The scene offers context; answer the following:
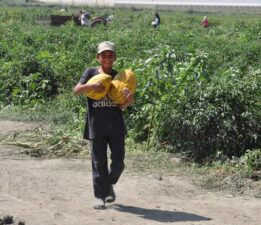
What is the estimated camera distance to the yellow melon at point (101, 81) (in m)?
6.26

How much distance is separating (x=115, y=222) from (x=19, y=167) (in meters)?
2.41

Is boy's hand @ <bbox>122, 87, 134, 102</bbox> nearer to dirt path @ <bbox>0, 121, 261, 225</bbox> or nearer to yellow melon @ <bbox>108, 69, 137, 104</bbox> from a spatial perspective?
yellow melon @ <bbox>108, 69, 137, 104</bbox>

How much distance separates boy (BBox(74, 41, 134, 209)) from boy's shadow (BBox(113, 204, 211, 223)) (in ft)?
0.62

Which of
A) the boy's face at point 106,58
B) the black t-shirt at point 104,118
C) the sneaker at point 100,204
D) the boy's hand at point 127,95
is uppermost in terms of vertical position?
the boy's face at point 106,58

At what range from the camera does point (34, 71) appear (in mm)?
13125

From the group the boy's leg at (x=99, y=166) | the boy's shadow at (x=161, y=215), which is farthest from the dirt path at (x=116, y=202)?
the boy's leg at (x=99, y=166)

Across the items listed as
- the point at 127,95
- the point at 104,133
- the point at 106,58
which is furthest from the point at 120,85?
the point at 104,133

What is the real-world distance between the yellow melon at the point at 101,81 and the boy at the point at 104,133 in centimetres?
9

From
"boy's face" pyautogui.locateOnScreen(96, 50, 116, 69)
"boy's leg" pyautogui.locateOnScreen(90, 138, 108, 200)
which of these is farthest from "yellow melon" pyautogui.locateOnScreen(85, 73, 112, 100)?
"boy's leg" pyautogui.locateOnScreen(90, 138, 108, 200)

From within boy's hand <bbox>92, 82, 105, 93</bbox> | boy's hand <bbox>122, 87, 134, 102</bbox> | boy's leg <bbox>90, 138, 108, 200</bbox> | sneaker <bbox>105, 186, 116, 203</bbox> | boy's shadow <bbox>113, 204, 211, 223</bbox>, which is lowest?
boy's shadow <bbox>113, 204, 211, 223</bbox>

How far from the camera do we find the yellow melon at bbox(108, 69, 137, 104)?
20.6ft

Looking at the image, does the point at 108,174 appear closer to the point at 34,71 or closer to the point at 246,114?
the point at 246,114

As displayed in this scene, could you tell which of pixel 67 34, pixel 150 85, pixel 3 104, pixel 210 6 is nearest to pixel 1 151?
pixel 150 85

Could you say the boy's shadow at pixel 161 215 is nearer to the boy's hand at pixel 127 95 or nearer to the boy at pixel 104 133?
the boy at pixel 104 133
